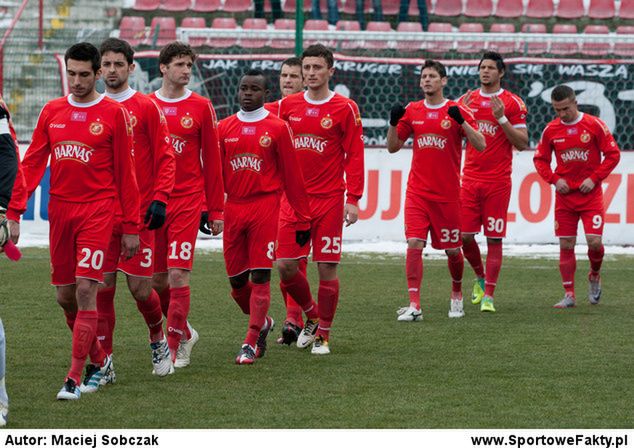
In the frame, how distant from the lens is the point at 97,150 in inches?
268

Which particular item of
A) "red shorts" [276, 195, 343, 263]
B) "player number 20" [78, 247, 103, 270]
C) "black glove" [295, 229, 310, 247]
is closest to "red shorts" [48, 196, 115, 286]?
"player number 20" [78, 247, 103, 270]

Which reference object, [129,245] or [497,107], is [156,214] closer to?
[129,245]

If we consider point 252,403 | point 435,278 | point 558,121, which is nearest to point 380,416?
point 252,403

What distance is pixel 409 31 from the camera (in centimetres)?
2111

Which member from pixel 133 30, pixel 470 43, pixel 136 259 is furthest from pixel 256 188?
pixel 133 30

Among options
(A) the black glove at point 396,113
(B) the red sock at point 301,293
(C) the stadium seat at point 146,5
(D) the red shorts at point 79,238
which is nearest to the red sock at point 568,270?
(A) the black glove at point 396,113

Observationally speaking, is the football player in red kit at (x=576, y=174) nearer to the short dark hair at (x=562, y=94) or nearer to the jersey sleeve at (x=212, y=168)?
the short dark hair at (x=562, y=94)

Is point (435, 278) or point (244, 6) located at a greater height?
point (244, 6)

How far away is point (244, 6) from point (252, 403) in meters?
16.6

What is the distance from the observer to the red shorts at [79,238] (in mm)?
6719

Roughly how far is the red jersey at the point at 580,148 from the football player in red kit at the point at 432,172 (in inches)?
58.1

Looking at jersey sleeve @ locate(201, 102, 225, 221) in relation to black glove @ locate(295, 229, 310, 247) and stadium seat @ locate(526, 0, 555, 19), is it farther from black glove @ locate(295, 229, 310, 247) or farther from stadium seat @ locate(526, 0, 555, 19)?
stadium seat @ locate(526, 0, 555, 19)

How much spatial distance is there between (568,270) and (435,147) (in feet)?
6.68
